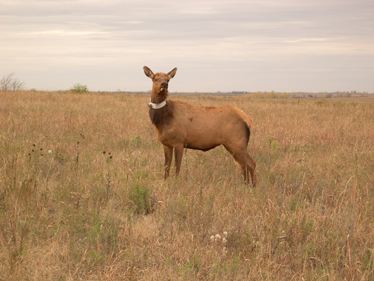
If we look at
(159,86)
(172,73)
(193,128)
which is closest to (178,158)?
(193,128)

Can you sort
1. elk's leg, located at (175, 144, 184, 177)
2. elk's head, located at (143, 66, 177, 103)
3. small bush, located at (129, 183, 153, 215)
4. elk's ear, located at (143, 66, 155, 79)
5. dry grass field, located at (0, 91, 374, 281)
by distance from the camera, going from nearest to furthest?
dry grass field, located at (0, 91, 374, 281), small bush, located at (129, 183, 153, 215), elk's head, located at (143, 66, 177, 103), elk's leg, located at (175, 144, 184, 177), elk's ear, located at (143, 66, 155, 79)

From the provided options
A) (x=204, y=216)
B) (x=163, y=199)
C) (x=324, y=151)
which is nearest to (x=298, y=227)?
(x=204, y=216)

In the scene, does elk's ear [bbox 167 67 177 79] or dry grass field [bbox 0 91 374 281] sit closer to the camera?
dry grass field [bbox 0 91 374 281]

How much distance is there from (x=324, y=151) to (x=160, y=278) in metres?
7.24

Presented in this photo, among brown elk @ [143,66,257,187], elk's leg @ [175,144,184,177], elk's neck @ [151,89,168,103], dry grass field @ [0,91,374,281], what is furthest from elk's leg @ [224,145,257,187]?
elk's neck @ [151,89,168,103]

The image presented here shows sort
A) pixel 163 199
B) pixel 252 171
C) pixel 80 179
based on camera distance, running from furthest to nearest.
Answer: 1. pixel 252 171
2. pixel 80 179
3. pixel 163 199

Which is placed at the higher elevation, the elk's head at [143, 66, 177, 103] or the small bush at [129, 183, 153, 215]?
the elk's head at [143, 66, 177, 103]

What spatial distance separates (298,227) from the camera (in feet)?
13.8

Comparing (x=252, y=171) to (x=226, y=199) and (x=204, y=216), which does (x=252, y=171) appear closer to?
(x=226, y=199)

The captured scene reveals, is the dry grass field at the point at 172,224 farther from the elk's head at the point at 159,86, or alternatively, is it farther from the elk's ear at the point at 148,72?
the elk's ear at the point at 148,72

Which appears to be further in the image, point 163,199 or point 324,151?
point 324,151

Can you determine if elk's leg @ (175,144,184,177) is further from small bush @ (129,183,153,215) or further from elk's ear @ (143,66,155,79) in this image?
elk's ear @ (143,66,155,79)

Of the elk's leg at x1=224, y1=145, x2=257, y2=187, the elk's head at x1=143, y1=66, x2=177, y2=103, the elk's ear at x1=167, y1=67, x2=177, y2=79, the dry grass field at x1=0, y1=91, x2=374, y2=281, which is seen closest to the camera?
the dry grass field at x1=0, y1=91, x2=374, y2=281

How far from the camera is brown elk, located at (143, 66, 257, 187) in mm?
6324
